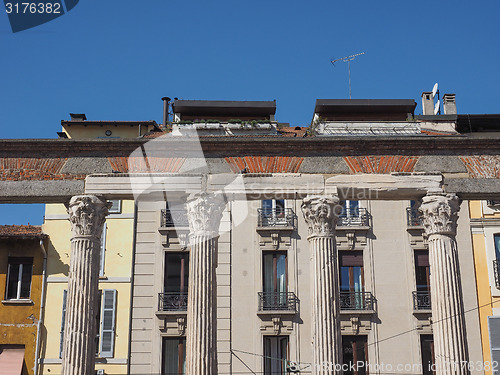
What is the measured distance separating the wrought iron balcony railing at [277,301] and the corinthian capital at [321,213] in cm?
699

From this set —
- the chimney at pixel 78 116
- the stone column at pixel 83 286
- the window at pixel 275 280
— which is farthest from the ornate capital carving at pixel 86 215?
the chimney at pixel 78 116

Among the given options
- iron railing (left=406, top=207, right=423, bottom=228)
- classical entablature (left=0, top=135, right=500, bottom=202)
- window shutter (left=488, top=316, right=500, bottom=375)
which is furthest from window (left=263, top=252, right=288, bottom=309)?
classical entablature (left=0, top=135, right=500, bottom=202)

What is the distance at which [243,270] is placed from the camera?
24.4 meters

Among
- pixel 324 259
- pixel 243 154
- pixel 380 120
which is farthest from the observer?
pixel 380 120

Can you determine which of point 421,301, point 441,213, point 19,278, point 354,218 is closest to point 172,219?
point 19,278

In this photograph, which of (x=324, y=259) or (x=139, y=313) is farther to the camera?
(x=139, y=313)

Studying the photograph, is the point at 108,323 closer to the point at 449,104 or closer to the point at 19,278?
the point at 19,278

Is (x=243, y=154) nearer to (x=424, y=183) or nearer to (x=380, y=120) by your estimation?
(x=424, y=183)

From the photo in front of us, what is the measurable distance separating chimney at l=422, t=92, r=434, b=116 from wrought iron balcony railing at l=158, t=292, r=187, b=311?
1192 cm

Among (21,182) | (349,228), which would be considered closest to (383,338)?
(349,228)

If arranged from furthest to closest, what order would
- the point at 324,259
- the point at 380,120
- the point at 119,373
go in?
the point at 380,120 → the point at 119,373 → the point at 324,259

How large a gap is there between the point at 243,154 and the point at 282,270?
24.7ft

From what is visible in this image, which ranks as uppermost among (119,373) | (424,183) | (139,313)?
(424,183)

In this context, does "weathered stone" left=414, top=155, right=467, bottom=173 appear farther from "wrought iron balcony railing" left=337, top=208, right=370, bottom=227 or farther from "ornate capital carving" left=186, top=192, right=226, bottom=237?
"wrought iron balcony railing" left=337, top=208, right=370, bottom=227
